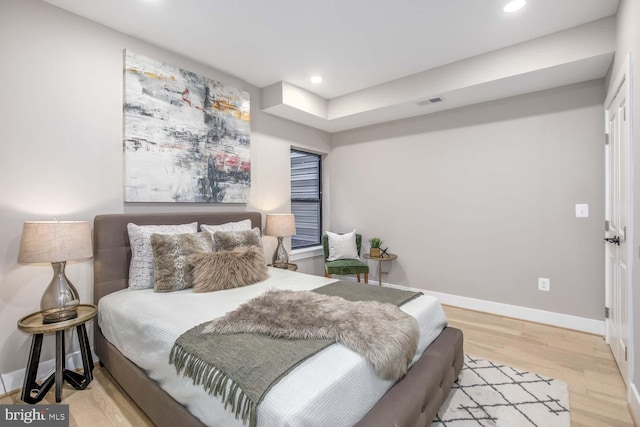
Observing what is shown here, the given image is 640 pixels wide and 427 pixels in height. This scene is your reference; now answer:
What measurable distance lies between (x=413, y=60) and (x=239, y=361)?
123 inches

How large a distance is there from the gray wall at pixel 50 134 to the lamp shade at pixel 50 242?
0.32 metres

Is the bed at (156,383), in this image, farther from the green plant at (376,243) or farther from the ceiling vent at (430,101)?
the ceiling vent at (430,101)

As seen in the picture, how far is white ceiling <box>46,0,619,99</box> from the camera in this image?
2229 millimetres

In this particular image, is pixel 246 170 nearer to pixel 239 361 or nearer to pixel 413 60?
pixel 413 60

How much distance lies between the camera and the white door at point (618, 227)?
1.98 metres

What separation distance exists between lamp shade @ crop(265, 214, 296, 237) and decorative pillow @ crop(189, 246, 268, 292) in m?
0.97

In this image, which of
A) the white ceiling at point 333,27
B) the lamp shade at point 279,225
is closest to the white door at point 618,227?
the white ceiling at point 333,27

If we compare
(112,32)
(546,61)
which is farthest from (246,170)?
(546,61)

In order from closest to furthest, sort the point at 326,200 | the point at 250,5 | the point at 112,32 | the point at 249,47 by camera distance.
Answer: the point at 250,5, the point at 112,32, the point at 249,47, the point at 326,200

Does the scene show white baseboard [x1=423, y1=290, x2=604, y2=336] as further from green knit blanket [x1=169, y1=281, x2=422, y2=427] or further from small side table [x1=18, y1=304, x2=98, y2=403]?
small side table [x1=18, y1=304, x2=98, y2=403]

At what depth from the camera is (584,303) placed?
2926mm

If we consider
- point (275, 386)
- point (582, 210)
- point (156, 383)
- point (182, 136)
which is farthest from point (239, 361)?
point (582, 210)

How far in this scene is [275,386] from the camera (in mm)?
1093

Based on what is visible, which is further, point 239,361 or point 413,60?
point 413,60
